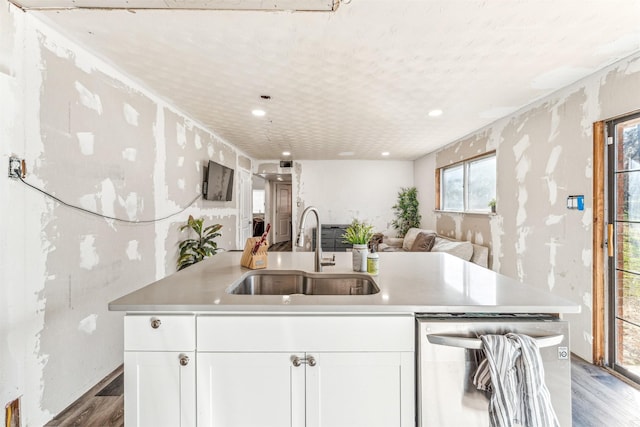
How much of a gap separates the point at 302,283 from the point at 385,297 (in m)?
0.60

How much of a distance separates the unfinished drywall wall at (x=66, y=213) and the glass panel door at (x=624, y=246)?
377 cm

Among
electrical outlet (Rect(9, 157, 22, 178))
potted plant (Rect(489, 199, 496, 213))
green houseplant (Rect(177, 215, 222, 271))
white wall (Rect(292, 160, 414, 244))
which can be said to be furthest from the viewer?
white wall (Rect(292, 160, 414, 244))

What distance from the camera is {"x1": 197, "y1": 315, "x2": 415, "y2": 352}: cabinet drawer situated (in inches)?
43.3

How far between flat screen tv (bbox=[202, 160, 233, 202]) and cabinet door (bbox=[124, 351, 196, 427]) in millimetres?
3024

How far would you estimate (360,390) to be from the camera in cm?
110

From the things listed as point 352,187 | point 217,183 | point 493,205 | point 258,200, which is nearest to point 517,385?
point 493,205

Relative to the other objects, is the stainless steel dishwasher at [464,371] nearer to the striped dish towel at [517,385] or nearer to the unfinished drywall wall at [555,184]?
the striped dish towel at [517,385]

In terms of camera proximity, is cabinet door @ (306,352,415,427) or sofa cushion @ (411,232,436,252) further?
sofa cushion @ (411,232,436,252)

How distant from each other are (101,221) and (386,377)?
215cm

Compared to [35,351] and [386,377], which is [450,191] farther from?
[35,351]

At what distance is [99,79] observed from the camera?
2105 millimetres

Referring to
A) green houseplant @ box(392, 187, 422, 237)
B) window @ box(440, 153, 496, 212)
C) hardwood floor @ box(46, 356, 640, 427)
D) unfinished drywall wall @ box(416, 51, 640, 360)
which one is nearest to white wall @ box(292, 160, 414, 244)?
green houseplant @ box(392, 187, 422, 237)

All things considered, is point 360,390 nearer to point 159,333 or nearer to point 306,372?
point 306,372

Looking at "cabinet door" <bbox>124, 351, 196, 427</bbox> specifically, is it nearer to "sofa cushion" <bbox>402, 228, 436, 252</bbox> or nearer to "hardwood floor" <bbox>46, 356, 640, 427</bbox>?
"hardwood floor" <bbox>46, 356, 640, 427</bbox>
